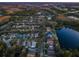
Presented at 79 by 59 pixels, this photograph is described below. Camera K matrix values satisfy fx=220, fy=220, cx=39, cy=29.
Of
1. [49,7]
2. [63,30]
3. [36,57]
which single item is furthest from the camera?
[49,7]

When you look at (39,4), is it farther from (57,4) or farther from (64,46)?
(64,46)

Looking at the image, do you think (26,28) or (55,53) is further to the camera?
(26,28)

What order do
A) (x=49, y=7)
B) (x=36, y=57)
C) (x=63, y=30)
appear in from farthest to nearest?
(x=49, y=7) → (x=63, y=30) → (x=36, y=57)

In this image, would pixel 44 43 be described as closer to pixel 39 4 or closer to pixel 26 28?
pixel 26 28

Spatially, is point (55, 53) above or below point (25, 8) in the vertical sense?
below

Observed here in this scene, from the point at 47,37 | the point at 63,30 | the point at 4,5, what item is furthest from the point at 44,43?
the point at 4,5

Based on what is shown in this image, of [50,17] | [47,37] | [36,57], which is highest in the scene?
[50,17]

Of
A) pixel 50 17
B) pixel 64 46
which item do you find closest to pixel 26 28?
pixel 50 17

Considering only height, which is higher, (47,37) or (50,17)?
(50,17)

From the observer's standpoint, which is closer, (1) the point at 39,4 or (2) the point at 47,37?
(2) the point at 47,37
